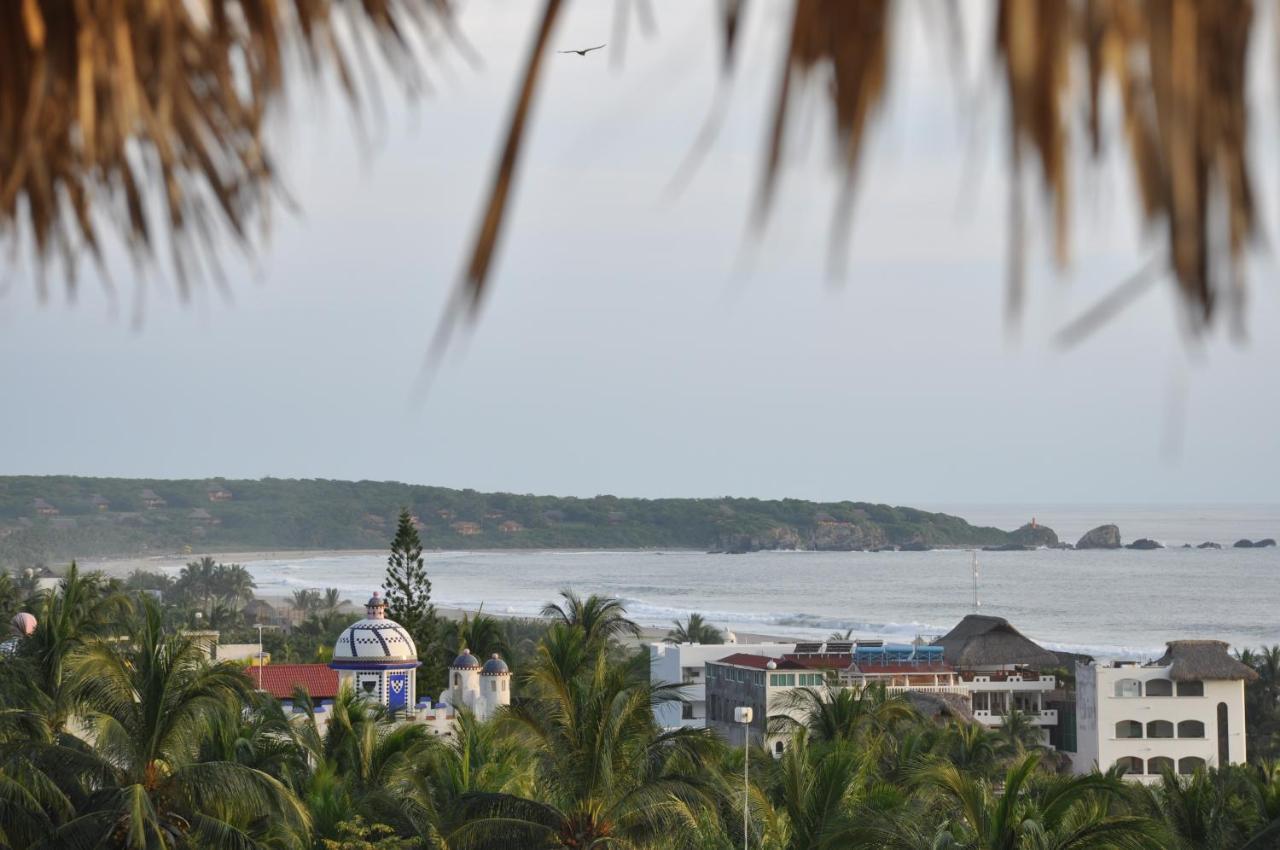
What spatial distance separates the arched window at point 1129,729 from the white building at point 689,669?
32.3ft

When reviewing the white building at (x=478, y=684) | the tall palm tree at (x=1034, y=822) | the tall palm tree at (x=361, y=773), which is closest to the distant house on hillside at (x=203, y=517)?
the white building at (x=478, y=684)

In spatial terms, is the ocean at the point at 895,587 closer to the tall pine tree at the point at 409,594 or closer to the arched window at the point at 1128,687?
the arched window at the point at 1128,687

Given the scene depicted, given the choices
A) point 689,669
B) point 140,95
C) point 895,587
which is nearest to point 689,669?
point 689,669

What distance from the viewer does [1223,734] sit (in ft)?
132

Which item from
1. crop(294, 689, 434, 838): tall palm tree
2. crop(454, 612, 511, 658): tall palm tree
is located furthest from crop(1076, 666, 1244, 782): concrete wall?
crop(294, 689, 434, 838): tall palm tree

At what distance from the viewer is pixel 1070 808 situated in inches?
610

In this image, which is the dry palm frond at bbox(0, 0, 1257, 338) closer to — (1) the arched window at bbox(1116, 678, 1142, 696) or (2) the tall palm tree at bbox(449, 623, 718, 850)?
(2) the tall palm tree at bbox(449, 623, 718, 850)

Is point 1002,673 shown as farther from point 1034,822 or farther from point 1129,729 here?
point 1034,822

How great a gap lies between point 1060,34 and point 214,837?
46.6 ft

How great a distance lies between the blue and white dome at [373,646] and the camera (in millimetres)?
29031

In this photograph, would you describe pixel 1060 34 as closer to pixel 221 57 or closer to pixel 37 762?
pixel 221 57

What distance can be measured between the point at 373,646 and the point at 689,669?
18.5 metres

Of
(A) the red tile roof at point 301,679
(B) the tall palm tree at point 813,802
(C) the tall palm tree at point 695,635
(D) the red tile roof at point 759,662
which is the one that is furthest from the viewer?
(C) the tall palm tree at point 695,635

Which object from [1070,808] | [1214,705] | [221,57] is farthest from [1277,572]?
[221,57]
